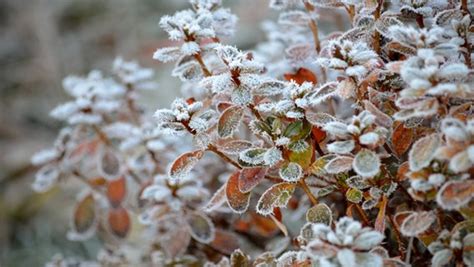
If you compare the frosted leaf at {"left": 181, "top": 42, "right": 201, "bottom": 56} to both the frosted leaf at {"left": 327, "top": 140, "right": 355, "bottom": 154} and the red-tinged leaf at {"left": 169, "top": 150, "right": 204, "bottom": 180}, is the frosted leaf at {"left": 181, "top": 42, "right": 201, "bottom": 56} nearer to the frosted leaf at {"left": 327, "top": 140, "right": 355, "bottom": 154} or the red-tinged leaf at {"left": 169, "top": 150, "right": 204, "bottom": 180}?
the red-tinged leaf at {"left": 169, "top": 150, "right": 204, "bottom": 180}

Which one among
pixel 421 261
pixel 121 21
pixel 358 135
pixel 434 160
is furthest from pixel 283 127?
pixel 121 21

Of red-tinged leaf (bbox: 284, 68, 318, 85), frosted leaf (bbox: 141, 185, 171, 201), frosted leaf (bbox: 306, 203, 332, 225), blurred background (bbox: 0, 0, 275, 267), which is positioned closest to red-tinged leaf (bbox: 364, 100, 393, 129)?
frosted leaf (bbox: 306, 203, 332, 225)

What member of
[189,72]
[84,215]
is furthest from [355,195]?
[84,215]

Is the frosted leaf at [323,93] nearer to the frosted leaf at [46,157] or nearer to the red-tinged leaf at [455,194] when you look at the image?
the red-tinged leaf at [455,194]

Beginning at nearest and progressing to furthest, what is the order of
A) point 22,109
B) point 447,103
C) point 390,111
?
point 447,103
point 390,111
point 22,109

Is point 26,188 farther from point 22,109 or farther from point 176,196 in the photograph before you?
point 176,196

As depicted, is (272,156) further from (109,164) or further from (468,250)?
(109,164)
